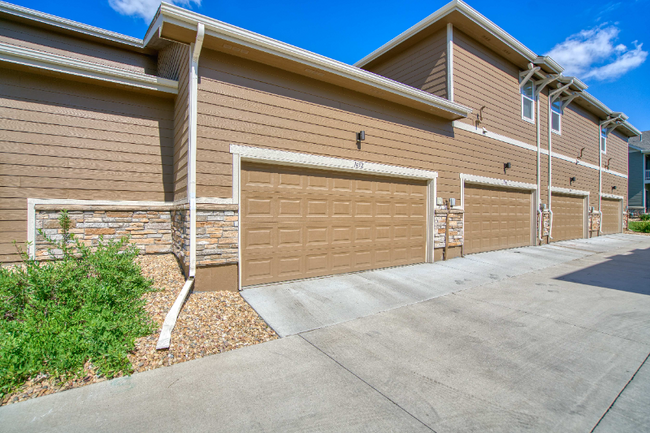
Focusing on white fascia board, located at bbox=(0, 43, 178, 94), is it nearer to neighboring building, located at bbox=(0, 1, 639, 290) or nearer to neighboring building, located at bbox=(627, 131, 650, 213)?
neighboring building, located at bbox=(0, 1, 639, 290)

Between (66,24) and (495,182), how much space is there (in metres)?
11.8

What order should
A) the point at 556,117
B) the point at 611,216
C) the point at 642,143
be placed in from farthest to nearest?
the point at 642,143 < the point at 611,216 < the point at 556,117

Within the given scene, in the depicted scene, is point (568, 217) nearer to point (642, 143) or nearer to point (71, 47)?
point (71, 47)

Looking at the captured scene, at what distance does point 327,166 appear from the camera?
5902 millimetres

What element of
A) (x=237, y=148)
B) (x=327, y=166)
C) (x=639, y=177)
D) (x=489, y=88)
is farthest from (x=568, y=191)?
(x=639, y=177)

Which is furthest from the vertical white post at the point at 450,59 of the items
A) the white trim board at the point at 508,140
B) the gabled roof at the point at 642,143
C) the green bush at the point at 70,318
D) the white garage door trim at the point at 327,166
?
the gabled roof at the point at 642,143

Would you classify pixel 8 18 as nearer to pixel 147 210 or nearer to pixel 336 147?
pixel 147 210

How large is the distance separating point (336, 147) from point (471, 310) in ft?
12.1

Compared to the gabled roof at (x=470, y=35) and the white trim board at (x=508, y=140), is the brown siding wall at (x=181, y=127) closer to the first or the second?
the white trim board at (x=508, y=140)

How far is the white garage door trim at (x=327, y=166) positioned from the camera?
4.99 meters

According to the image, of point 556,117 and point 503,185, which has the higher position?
point 556,117

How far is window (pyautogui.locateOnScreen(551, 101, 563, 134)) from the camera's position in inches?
495

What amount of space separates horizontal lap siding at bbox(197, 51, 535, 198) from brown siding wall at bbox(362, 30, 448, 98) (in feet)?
5.35

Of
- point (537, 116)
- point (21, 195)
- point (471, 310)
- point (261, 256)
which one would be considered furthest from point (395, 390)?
point (537, 116)
